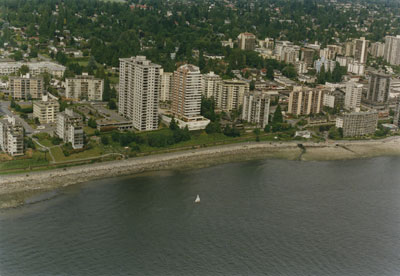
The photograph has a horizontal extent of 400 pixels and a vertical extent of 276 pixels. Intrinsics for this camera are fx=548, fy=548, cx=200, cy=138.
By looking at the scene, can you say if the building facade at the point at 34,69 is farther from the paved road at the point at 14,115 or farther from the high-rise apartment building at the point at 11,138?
the high-rise apartment building at the point at 11,138

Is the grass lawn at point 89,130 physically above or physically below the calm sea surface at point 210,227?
above

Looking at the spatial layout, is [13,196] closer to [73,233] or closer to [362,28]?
[73,233]

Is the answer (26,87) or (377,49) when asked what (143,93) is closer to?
(26,87)

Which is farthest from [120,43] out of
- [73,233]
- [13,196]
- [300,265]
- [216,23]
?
[300,265]

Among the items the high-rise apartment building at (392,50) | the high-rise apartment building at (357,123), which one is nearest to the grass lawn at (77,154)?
the high-rise apartment building at (357,123)

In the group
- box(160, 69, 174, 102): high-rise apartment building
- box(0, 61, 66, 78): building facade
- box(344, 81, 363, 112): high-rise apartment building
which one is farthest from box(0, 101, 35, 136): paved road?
box(344, 81, 363, 112): high-rise apartment building

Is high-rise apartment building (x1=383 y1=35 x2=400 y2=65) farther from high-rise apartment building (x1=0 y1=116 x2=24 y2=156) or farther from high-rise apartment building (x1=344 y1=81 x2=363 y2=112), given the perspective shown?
high-rise apartment building (x1=0 y1=116 x2=24 y2=156)

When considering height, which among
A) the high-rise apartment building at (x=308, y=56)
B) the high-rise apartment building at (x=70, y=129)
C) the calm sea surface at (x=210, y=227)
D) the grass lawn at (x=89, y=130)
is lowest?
the calm sea surface at (x=210, y=227)
